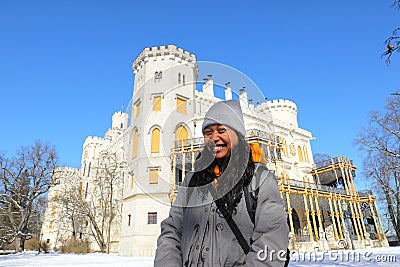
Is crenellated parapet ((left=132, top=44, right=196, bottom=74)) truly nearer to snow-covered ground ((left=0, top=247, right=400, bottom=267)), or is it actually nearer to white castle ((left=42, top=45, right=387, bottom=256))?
white castle ((left=42, top=45, right=387, bottom=256))

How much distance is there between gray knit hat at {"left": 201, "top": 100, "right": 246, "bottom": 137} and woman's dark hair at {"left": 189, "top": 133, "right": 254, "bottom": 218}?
0.06 m

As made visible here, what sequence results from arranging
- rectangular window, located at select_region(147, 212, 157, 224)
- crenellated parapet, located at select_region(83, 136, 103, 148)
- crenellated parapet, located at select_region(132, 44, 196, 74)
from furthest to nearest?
crenellated parapet, located at select_region(83, 136, 103, 148)
crenellated parapet, located at select_region(132, 44, 196, 74)
rectangular window, located at select_region(147, 212, 157, 224)

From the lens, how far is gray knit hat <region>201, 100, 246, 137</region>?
1.63 m

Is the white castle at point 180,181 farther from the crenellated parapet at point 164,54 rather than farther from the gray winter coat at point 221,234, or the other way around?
the gray winter coat at point 221,234

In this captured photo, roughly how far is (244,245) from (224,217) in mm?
181

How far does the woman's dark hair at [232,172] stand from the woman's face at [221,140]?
28mm

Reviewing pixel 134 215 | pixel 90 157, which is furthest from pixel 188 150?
pixel 90 157

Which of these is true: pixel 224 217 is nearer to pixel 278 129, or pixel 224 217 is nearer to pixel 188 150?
pixel 188 150

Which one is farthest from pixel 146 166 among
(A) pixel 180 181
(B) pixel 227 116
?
(B) pixel 227 116

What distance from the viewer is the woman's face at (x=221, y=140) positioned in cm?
159

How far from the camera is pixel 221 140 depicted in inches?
63.3

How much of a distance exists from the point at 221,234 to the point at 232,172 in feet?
1.14

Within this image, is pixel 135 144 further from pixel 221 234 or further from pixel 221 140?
pixel 221 234

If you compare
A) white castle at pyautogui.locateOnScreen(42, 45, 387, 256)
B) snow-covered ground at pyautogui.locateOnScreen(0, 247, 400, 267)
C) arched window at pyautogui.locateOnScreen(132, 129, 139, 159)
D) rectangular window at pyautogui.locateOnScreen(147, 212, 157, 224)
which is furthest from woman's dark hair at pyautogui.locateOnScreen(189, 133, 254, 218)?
arched window at pyautogui.locateOnScreen(132, 129, 139, 159)
